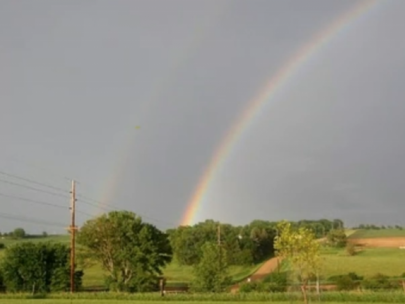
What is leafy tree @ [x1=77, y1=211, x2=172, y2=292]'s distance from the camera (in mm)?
78938

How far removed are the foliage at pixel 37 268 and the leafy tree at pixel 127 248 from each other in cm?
652

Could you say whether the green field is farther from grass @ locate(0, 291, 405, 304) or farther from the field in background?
grass @ locate(0, 291, 405, 304)

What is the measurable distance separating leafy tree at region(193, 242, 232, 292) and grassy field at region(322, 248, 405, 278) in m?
26.9

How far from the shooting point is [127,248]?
83312mm

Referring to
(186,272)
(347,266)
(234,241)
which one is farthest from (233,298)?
(234,241)

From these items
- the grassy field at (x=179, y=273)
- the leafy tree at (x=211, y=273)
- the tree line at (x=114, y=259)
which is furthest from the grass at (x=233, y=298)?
the grassy field at (x=179, y=273)

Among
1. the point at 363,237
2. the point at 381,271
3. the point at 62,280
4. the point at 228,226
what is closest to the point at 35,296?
the point at 62,280

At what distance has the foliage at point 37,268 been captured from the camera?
73338mm

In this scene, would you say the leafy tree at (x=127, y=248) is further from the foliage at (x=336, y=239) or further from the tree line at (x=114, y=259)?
the foliage at (x=336, y=239)

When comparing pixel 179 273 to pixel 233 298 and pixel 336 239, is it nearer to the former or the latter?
pixel 336 239

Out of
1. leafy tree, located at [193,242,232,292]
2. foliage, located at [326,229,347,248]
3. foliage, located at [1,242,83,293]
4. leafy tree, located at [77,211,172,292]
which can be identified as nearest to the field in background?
foliage, located at [326,229,347,248]

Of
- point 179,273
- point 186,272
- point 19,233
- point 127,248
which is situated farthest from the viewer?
point 19,233

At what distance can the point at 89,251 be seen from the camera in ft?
286

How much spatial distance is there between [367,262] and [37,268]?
204 feet
